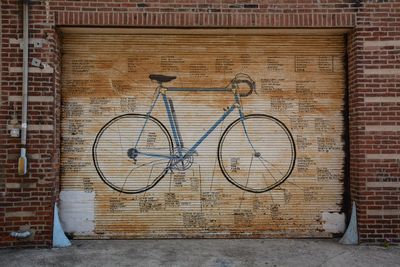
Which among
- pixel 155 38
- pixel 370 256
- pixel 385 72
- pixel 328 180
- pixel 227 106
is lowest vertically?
pixel 370 256

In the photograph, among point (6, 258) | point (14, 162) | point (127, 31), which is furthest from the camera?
point (127, 31)

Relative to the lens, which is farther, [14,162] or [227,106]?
[227,106]

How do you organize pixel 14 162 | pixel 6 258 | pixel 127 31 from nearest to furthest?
pixel 6 258, pixel 14 162, pixel 127 31

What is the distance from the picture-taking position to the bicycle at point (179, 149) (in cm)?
667

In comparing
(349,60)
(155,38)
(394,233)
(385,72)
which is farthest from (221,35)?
(394,233)

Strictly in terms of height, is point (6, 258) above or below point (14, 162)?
below

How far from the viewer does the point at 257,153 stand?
674 centimetres

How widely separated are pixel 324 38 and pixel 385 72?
45.7 inches

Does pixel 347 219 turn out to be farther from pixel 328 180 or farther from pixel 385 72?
pixel 385 72

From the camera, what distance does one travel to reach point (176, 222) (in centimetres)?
665

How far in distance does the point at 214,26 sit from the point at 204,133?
1774mm

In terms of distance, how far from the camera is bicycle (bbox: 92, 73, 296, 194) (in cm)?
667

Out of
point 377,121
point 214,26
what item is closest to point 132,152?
point 214,26

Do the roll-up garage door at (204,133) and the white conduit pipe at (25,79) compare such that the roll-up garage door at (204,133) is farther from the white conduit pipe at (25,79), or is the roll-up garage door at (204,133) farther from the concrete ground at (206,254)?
the white conduit pipe at (25,79)
